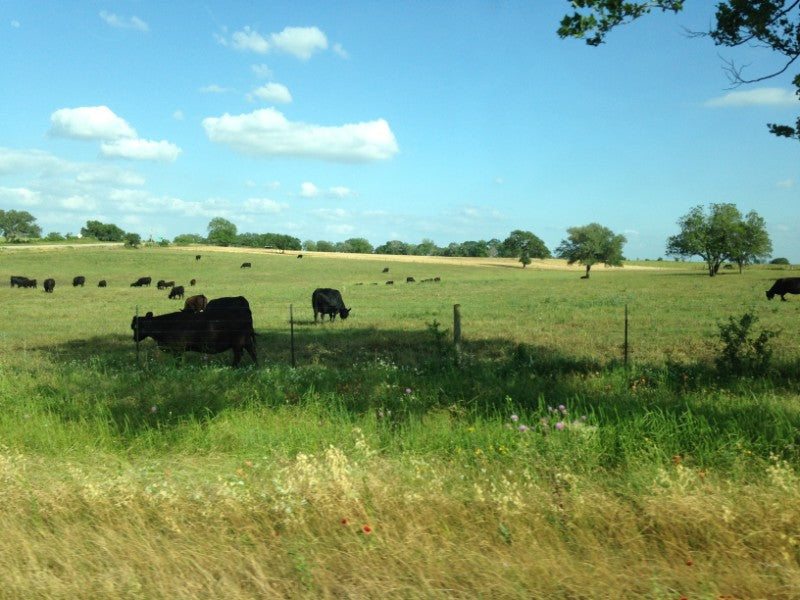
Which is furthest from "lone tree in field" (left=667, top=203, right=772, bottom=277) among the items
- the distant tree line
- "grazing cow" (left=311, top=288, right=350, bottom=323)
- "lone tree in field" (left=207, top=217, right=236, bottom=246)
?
"lone tree in field" (left=207, top=217, right=236, bottom=246)

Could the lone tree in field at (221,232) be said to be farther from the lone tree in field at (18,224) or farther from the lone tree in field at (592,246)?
the lone tree in field at (592,246)

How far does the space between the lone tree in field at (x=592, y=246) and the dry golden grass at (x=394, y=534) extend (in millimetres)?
90083

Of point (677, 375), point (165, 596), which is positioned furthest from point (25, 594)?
point (677, 375)

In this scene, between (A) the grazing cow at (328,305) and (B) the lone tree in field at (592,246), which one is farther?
(B) the lone tree in field at (592,246)

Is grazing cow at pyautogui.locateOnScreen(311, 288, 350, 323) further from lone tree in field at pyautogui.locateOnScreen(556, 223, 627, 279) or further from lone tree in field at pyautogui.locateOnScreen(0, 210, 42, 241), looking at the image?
lone tree in field at pyautogui.locateOnScreen(0, 210, 42, 241)

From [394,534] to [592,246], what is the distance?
92054 mm

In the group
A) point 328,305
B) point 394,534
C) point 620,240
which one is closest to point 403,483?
point 394,534

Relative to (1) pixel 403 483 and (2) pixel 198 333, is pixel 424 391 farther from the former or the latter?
(2) pixel 198 333

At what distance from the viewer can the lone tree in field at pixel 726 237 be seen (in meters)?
72.2

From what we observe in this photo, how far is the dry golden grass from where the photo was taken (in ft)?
10.8

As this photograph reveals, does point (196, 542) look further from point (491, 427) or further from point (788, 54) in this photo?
point (788, 54)

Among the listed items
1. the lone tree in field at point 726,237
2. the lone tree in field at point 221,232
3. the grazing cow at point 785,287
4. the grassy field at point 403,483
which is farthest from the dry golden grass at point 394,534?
the lone tree in field at point 221,232

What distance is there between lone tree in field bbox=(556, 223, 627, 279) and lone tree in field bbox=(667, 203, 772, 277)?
15.5 m

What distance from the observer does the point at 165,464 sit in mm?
5406
